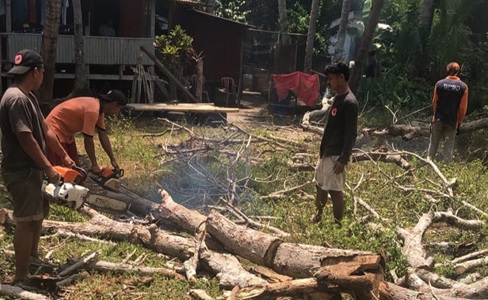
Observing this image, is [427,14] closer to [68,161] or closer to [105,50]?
[105,50]

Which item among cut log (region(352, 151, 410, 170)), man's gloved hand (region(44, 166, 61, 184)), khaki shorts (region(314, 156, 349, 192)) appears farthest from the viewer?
cut log (region(352, 151, 410, 170))

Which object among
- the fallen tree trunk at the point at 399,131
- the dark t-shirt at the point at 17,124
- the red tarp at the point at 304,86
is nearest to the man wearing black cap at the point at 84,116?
the dark t-shirt at the point at 17,124

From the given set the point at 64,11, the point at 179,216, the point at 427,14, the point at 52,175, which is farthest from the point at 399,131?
the point at 64,11

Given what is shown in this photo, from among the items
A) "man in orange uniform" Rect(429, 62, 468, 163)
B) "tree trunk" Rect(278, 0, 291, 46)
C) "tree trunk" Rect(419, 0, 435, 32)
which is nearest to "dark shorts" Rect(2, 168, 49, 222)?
"man in orange uniform" Rect(429, 62, 468, 163)

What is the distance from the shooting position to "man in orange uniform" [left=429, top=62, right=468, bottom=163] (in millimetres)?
7750

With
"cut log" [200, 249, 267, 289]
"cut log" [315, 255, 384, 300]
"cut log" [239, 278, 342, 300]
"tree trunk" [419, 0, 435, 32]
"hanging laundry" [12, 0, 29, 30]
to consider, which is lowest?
"cut log" [200, 249, 267, 289]

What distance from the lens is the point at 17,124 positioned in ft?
12.3

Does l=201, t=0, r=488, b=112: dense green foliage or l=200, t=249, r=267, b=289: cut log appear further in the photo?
l=201, t=0, r=488, b=112: dense green foliage

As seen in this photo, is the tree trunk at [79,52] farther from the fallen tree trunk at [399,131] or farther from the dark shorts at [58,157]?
the dark shorts at [58,157]

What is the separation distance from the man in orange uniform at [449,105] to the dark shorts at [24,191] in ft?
20.4

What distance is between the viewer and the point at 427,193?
249 inches

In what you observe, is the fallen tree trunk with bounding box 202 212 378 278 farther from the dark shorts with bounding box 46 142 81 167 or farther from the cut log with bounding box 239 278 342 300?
the dark shorts with bounding box 46 142 81 167

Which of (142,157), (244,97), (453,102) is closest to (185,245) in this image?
(142,157)

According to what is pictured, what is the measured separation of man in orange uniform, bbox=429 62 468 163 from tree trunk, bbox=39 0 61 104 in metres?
6.94
